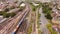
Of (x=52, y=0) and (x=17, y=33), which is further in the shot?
(x=52, y=0)

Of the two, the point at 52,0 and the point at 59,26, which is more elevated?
the point at 59,26

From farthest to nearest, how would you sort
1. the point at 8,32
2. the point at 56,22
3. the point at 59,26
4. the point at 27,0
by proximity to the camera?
the point at 27,0 → the point at 56,22 → the point at 59,26 → the point at 8,32

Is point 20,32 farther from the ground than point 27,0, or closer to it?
farther from the ground

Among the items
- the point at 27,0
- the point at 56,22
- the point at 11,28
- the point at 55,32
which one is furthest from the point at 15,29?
the point at 27,0

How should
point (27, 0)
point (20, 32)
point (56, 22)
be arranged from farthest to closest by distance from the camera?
point (27, 0), point (56, 22), point (20, 32)

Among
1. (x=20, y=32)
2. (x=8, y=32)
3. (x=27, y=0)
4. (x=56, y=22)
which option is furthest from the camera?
(x=27, y=0)

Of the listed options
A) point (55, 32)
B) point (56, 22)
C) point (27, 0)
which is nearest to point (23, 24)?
point (56, 22)

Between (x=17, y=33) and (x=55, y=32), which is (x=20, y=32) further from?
(x=55, y=32)

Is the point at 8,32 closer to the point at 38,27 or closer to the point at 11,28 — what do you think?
the point at 11,28

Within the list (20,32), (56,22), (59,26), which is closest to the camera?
(20,32)
